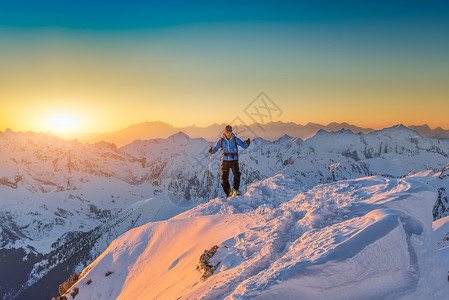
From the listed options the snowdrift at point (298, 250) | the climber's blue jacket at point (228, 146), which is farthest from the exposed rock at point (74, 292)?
the climber's blue jacket at point (228, 146)

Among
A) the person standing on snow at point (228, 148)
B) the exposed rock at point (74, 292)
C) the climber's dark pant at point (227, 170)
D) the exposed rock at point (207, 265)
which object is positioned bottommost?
the exposed rock at point (74, 292)

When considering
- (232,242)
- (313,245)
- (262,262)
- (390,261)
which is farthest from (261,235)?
(390,261)

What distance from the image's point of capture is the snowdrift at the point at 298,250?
21.1ft

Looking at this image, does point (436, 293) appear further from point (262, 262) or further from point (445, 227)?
point (445, 227)

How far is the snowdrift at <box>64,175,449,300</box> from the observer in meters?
6.44

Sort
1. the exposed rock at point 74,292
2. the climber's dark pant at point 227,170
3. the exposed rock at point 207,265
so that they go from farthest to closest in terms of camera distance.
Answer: the exposed rock at point 74,292, the climber's dark pant at point 227,170, the exposed rock at point 207,265

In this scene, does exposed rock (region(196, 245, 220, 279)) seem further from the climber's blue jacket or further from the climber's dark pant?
the climber's blue jacket

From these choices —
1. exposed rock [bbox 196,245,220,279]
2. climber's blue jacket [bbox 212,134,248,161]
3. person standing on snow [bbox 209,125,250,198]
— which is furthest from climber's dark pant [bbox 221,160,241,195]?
exposed rock [bbox 196,245,220,279]

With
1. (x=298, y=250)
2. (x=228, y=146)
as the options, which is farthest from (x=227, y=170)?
(x=298, y=250)

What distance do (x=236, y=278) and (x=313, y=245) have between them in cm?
219

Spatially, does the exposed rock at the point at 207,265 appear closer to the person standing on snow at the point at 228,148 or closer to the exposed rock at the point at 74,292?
the person standing on snow at the point at 228,148

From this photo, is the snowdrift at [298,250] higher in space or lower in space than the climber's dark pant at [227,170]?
lower

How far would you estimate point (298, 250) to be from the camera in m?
7.64

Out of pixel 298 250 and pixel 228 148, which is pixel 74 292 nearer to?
pixel 228 148
